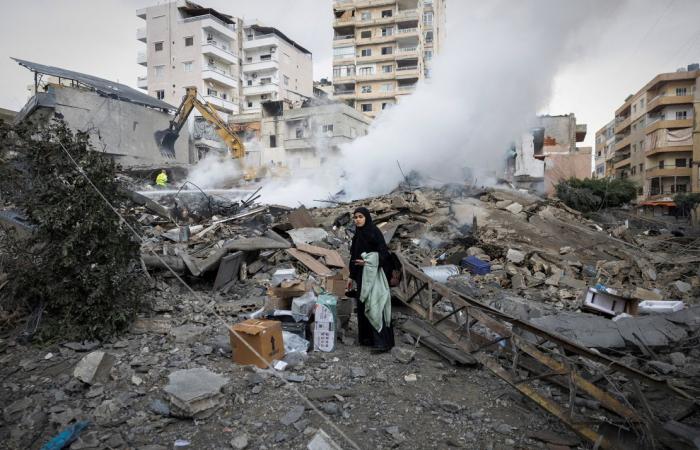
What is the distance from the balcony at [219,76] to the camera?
38.3 metres

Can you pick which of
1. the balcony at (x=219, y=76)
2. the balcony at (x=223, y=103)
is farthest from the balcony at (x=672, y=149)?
the balcony at (x=219, y=76)

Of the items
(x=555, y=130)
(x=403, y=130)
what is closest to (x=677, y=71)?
(x=555, y=130)

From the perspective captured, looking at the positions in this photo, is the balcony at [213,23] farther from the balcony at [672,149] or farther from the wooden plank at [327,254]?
the balcony at [672,149]

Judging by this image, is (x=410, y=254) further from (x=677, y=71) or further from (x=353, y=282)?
(x=677, y=71)

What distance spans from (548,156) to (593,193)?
4.55m

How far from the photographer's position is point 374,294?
437 centimetres

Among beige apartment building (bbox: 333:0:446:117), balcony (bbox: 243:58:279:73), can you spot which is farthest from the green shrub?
balcony (bbox: 243:58:279:73)

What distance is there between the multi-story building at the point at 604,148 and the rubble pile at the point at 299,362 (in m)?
51.1

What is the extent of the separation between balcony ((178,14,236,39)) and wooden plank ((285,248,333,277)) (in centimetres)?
3811

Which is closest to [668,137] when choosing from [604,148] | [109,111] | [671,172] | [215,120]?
[671,172]

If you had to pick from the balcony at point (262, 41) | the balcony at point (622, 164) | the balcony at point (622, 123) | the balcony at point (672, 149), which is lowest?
the balcony at point (622, 164)

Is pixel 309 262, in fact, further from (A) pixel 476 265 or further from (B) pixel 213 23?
(B) pixel 213 23

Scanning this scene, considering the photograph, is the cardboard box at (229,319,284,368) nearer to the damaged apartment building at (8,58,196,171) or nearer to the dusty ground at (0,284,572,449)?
the dusty ground at (0,284,572,449)

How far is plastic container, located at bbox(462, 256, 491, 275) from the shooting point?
8.52 m
